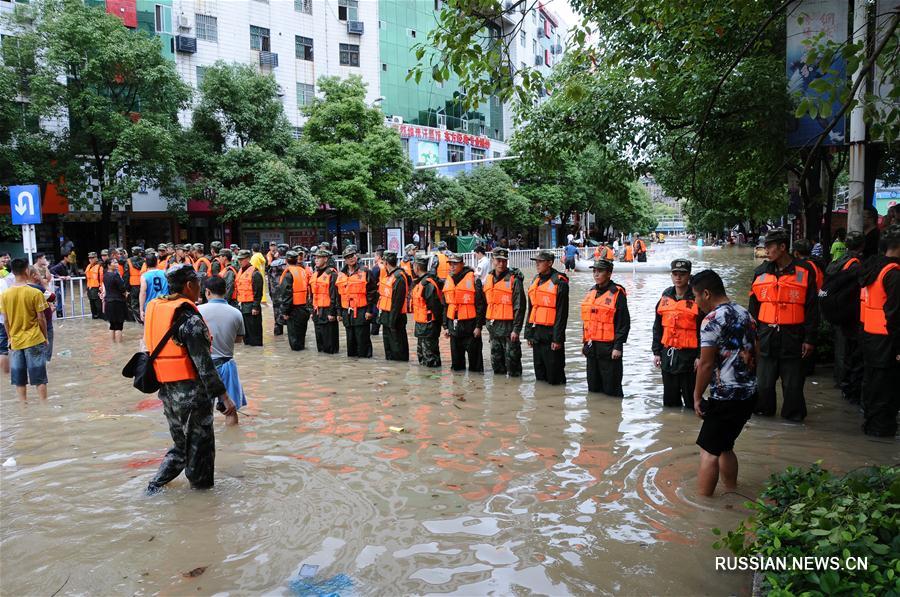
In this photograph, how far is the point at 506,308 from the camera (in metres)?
10.2

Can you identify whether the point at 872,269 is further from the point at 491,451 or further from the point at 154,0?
the point at 154,0

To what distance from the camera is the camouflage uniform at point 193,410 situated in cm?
Answer: 573

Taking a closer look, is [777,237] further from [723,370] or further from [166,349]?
[166,349]

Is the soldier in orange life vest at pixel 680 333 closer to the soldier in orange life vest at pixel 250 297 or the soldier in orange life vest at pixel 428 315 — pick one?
the soldier in orange life vest at pixel 428 315

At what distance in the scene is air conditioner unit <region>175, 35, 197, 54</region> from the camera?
111ft

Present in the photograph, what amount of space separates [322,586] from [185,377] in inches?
90.6

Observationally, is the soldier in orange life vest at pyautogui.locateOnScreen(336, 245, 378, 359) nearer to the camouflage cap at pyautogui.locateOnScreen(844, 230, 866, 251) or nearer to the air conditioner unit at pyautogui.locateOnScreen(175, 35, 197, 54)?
the camouflage cap at pyautogui.locateOnScreen(844, 230, 866, 251)

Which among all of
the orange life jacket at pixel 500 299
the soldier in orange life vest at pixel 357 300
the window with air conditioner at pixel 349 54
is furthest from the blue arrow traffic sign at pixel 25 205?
the window with air conditioner at pixel 349 54

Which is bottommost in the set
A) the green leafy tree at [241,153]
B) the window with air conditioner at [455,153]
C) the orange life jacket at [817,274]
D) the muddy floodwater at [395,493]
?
the muddy floodwater at [395,493]

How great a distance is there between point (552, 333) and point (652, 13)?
4.23 m

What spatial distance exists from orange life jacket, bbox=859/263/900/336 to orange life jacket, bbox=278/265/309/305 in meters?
9.43

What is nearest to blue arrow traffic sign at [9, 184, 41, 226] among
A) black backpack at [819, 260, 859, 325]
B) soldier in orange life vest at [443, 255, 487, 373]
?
soldier in orange life vest at [443, 255, 487, 373]

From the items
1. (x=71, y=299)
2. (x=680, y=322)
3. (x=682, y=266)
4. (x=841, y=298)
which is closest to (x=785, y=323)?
(x=841, y=298)

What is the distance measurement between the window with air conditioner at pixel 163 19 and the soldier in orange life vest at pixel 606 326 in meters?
31.4
